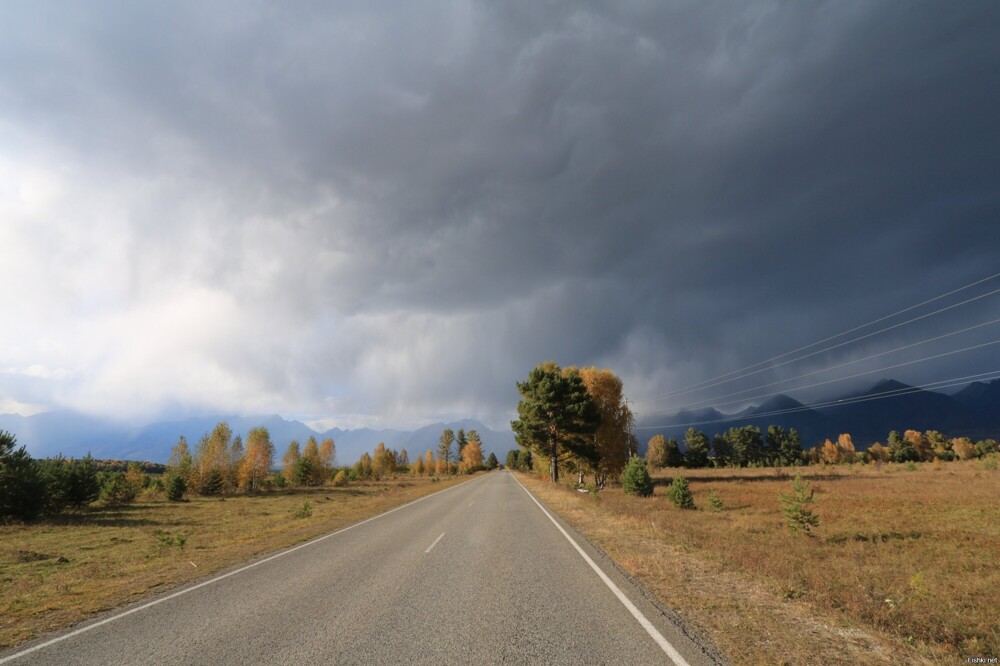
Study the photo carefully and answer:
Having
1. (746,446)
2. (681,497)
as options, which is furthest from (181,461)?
(746,446)

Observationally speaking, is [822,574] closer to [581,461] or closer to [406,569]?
[406,569]

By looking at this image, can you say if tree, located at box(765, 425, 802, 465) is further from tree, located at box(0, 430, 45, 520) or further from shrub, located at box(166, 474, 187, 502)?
tree, located at box(0, 430, 45, 520)

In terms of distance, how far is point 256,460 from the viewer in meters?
72.0

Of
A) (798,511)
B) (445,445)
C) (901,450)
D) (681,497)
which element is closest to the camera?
(798,511)

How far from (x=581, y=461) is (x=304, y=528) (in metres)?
33.4

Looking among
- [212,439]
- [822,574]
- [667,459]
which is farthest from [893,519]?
[667,459]

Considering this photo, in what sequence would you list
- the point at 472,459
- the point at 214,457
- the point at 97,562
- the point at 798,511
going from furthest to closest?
the point at 472,459 < the point at 214,457 < the point at 798,511 < the point at 97,562

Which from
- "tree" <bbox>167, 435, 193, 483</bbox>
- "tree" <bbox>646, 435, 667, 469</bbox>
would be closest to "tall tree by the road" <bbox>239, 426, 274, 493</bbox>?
"tree" <bbox>167, 435, 193, 483</bbox>

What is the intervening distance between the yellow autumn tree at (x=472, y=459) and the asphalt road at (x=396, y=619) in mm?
136504

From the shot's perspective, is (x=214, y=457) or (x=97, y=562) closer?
(x=97, y=562)

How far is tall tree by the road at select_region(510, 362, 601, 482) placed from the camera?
4391 centimetres

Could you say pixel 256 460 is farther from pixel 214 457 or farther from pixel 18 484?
pixel 18 484

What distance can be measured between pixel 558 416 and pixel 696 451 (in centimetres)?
9924

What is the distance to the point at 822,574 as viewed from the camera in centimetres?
970
